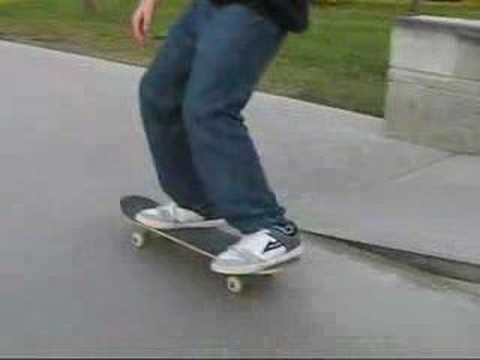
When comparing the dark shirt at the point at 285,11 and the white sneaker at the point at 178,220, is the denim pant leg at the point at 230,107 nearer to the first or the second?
the dark shirt at the point at 285,11

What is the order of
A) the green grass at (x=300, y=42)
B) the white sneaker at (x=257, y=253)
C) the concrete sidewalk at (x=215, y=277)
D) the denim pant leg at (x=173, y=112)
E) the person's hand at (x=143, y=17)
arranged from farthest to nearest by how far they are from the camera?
the green grass at (x=300, y=42), the person's hand at (x=143, y=17), the denim pant leg at (x=173, y=112), the white sneaker at (x=257, y=253), the concrete sidewalk at (x=215, y=277)

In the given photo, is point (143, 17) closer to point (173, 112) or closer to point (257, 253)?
point (173, 112)

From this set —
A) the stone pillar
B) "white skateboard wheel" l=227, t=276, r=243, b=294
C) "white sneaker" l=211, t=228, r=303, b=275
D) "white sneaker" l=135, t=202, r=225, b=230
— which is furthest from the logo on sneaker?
the stone pillar

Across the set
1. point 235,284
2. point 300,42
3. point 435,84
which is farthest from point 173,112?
point 300,42

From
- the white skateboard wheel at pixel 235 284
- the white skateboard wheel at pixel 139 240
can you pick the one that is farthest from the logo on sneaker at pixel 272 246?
the white skateboard wheel at pixel 139 240

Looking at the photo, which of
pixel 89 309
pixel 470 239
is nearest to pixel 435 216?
pixel 470 239

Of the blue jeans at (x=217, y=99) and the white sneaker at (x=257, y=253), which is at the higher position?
the blue jeans at (x=217, y=99)

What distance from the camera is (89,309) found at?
400 centimetres

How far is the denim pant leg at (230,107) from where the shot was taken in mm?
3926

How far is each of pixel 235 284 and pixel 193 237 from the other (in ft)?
1.39

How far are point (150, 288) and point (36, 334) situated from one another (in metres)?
0.61

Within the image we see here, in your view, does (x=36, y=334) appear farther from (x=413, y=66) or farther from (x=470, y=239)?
(x=413, y=66)

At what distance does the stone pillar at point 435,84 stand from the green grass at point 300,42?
0.78m

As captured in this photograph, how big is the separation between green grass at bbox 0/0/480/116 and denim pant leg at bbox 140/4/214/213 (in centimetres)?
344
